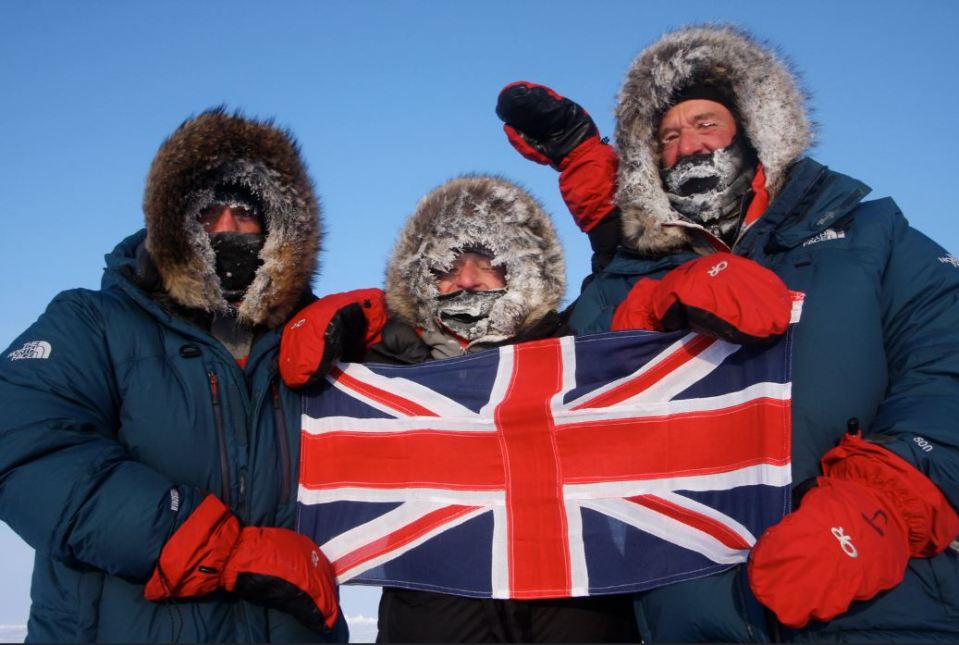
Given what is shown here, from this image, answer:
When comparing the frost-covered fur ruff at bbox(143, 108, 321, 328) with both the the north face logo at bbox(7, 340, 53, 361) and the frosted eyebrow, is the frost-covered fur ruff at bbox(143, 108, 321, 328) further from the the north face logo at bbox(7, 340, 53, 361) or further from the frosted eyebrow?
the frosted eyebrow

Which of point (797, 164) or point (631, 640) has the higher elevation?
point (797, 164)

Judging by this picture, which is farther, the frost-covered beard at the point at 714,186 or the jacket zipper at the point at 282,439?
the frost-covered beard at the point at 714,186

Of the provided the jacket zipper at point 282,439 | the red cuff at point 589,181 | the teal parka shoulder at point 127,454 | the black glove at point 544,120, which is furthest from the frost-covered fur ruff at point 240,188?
the red cuff at point 589,181

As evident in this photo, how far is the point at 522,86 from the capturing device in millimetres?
4211

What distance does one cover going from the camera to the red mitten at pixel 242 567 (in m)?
2.48

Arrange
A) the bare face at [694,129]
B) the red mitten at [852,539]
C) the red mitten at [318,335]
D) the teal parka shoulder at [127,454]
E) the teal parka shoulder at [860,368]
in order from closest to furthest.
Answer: the red mitten at [852,539] → the teal parka shoulder at [860,368] → the teal parka shoulder at [127,454] → the red mitten at [318,335] → the bare face at [694,129]

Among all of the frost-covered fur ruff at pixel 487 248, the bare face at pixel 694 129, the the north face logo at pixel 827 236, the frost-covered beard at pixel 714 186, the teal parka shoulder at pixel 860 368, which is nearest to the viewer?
the teal parka shoulder at pixel 860 368

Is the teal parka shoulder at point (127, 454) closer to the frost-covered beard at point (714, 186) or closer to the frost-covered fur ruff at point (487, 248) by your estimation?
the frost-covered fur ruff at point (487, 248)

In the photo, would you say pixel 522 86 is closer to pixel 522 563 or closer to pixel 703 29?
pixel 703 29

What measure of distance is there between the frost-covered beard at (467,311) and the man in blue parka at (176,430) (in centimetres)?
60

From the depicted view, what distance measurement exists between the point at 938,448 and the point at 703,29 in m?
2.35

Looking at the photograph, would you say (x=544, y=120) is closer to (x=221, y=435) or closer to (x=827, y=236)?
(x=827, y=236)

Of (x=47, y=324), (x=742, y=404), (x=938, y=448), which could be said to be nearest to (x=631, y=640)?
(x=742, y=404)

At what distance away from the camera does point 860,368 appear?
2551 millimetres
